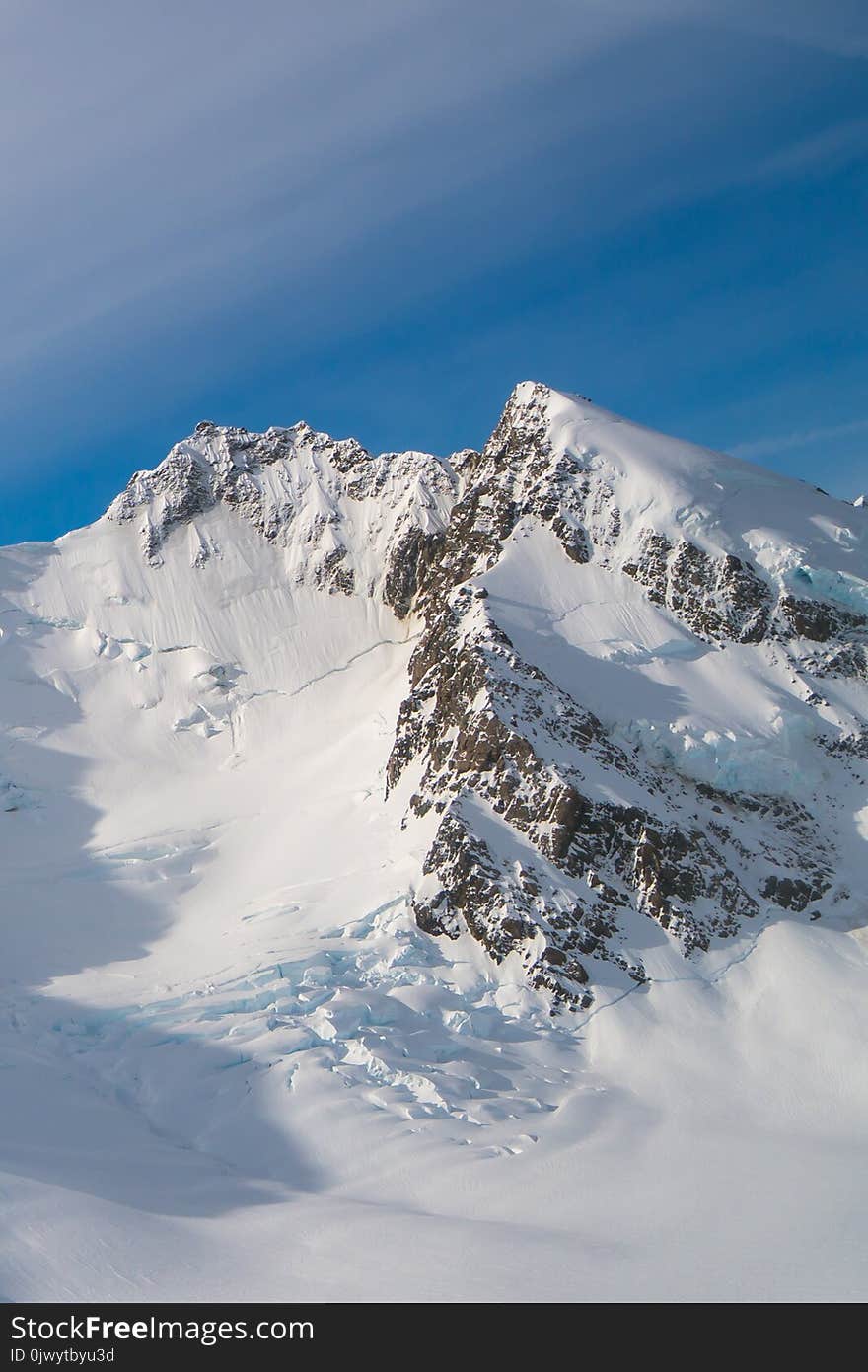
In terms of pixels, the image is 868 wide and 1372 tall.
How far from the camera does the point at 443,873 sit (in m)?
65.2

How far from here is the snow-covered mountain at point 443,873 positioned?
38.1 meters

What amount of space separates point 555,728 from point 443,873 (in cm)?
1331

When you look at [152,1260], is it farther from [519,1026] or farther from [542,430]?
[542,430]

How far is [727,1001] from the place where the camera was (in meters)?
60.2

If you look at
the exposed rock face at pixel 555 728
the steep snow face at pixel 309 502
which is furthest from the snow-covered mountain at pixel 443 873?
the steep snow face at pixel 309 502

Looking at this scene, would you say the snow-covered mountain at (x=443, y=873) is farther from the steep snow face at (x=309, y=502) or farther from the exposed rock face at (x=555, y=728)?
the steep snow face at (x=309, y=502)

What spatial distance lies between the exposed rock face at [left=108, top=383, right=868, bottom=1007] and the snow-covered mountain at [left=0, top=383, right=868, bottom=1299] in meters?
0.27

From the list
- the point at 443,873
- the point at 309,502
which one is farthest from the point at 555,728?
the point at 309,502

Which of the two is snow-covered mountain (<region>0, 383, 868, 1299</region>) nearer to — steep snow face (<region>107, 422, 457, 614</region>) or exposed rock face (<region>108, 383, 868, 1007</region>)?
exposed rock face (<region>108, 383, 868, 1007</region>)

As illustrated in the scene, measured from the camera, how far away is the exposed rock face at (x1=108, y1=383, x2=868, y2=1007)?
209 ft

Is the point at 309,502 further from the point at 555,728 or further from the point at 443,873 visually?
the point at 443,873

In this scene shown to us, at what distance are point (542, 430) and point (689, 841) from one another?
147ft

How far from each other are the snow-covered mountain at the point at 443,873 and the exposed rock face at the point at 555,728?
0.90 ft
